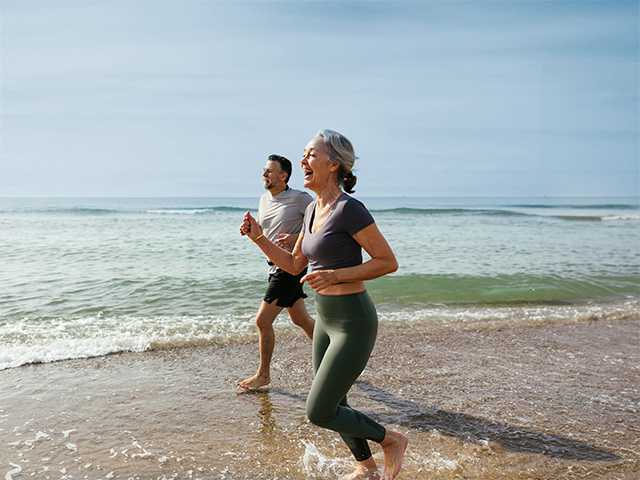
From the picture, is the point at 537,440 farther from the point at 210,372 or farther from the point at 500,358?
the point at 210,372

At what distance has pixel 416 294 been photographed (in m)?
11.7

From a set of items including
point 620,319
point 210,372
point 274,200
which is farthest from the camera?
point 620,319

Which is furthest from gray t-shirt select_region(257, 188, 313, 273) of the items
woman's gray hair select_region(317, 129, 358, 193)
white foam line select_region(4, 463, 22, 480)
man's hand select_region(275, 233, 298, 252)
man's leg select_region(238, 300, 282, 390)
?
white foam line select_region(4, 463, 22, 480)

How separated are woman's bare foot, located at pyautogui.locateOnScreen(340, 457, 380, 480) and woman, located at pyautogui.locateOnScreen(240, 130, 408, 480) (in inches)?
13.1

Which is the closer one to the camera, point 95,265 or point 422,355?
point 422,355

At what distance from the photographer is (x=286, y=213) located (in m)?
5.08

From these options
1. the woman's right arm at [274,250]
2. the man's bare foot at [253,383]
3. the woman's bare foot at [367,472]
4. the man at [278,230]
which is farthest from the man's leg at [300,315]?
the woman's bare foot at [367,472]

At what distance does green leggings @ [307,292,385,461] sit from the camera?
307cm

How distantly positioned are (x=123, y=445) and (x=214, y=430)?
72 cm

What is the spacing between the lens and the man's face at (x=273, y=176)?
519 cm

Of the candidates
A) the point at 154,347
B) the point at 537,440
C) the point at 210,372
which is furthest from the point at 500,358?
the point at 154,347

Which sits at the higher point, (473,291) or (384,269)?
(384,269)

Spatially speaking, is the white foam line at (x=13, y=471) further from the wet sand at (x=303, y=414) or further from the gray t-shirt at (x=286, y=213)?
the gray t-shirt at (x=286, y=213)

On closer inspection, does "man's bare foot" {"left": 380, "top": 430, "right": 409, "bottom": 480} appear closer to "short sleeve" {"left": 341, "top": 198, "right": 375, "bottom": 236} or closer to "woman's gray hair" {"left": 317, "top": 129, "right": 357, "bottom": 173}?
"short sleeve" {"left": 341, "top": 198, "right": 375, "bottom": 236}
